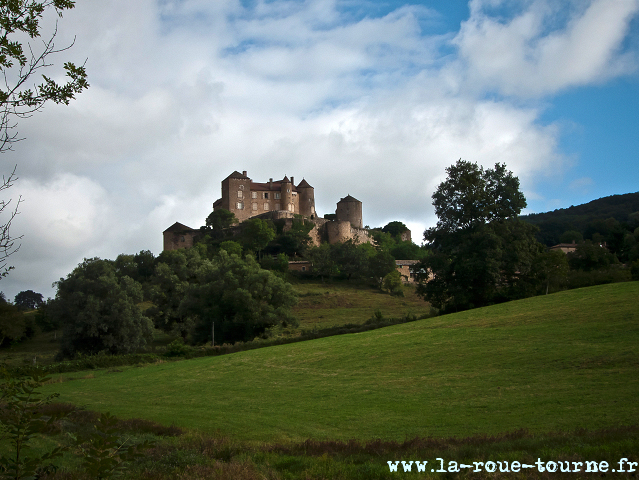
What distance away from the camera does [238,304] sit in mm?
49406

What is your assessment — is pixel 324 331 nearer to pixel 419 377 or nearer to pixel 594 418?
pixel 419 377

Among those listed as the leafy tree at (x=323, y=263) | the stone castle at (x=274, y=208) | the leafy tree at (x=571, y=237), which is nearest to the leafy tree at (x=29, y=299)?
the stone castle at (x=274, y=208)

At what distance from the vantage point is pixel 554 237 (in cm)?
12488

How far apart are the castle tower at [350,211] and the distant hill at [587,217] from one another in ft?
117

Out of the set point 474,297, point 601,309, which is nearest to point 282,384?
point 601,309

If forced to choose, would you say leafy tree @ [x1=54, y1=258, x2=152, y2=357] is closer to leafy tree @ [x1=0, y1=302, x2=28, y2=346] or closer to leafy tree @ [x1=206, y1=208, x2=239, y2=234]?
leafy tree @ [x1=0, y1=302, x2=28, y2=346]

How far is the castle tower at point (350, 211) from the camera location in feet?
346

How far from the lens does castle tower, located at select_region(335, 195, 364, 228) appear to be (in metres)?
105

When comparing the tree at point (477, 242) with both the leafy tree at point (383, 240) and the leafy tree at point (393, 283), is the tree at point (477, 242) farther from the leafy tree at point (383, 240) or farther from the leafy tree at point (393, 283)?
the leafy tree at point (383, 240)

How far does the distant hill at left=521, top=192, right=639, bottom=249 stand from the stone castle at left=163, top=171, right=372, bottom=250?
40.1 metres

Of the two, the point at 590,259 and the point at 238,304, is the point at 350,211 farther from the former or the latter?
the point at 238,304

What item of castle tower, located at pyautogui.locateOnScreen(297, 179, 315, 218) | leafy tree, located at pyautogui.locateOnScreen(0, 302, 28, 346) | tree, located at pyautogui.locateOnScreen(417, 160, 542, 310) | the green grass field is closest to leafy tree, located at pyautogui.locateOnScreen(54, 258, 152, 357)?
leafy tree, located at pyautogui.locateOnScreen(0, 302, 28, 346)

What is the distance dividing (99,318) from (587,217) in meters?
125

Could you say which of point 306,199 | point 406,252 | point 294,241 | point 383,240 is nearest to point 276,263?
point 294,241
